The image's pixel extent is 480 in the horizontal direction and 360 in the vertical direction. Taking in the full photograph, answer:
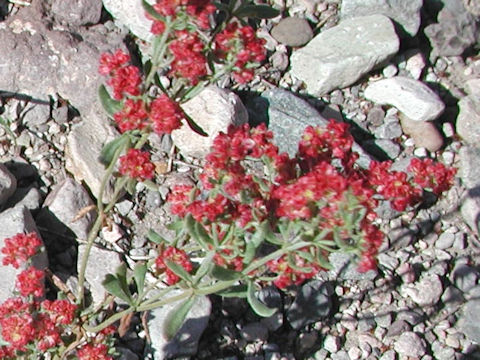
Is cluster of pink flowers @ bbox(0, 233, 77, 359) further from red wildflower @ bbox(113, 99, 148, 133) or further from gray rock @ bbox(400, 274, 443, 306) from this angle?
gray rock @ bbox(400, 274, 443, 306)

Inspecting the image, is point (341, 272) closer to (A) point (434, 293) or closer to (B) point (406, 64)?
(A) point (434, 293)

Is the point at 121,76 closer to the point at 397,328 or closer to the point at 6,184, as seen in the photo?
the point at 6,184

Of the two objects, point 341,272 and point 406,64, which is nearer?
point 341,272

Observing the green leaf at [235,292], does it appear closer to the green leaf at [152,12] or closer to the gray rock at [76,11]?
the green leaf at [152,12]

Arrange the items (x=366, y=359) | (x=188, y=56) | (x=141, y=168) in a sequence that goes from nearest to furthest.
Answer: (x=188, y=56) < (x=141, y=168) < (x=366, y=359)

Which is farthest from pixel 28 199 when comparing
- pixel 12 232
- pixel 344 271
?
pixel 344 271

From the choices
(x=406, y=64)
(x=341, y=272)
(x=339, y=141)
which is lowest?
(x=341, y=272)

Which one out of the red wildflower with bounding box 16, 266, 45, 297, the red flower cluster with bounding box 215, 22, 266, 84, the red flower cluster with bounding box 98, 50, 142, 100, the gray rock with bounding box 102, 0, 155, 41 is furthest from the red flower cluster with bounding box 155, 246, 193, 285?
the gray rock with bounding box 102, 0, 155, 41

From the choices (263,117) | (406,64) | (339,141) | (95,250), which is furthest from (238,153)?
(406,64)
